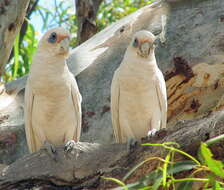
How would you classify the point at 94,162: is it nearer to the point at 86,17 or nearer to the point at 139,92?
the point at 139,92

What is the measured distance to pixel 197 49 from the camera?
582cm

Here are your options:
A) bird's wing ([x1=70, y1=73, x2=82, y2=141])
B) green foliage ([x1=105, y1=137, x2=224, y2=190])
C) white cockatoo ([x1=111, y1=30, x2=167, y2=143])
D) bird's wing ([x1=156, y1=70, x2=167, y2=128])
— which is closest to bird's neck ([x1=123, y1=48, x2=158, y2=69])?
white cockatoo ([x1=111, y1=30, x2=167, y2=143])

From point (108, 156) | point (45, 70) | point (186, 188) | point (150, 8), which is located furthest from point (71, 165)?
point (150, 8)

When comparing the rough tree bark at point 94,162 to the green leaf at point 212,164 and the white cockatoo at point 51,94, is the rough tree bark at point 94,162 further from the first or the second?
the green leaf at point 212,164

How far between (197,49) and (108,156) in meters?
2.35

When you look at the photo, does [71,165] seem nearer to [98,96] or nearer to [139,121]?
[139,121]

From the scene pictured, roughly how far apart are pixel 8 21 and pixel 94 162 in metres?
2.25

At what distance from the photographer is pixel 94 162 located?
12.6 ft

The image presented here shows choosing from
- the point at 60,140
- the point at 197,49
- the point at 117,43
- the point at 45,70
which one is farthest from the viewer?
the point at 117,43

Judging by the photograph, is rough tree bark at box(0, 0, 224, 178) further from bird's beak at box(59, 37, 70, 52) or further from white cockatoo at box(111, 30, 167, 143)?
bird's beak at box(59, 37, 70, 52)

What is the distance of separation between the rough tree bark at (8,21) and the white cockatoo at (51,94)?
2.48 feet

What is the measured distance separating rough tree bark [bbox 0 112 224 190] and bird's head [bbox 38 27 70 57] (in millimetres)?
1014

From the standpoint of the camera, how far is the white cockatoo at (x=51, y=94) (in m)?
4.75

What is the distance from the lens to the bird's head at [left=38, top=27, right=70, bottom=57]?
4789 millimetres
